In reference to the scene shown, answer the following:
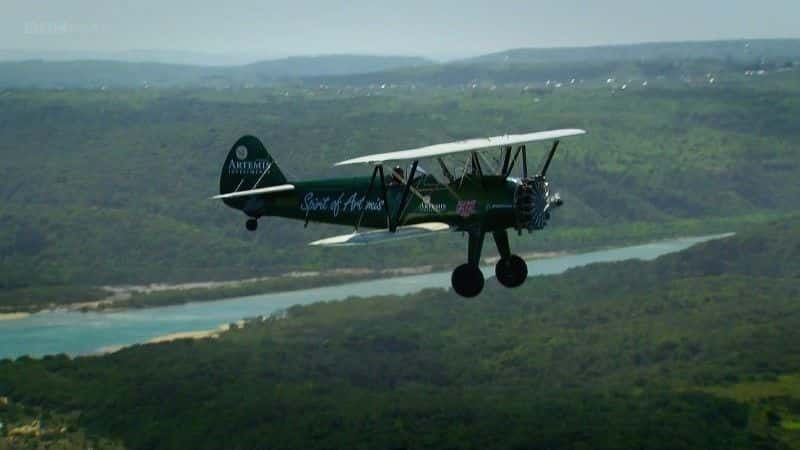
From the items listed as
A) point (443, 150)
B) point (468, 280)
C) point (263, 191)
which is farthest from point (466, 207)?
point (263, 191)

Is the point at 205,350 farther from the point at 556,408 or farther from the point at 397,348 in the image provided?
the point at 556,408

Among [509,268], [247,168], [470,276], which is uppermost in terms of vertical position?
[247,168]

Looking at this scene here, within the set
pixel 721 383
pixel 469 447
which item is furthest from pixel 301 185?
pixel 721 383

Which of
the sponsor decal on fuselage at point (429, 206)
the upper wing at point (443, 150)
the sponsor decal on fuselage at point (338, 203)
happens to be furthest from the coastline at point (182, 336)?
the upper wing at point (443, 150)

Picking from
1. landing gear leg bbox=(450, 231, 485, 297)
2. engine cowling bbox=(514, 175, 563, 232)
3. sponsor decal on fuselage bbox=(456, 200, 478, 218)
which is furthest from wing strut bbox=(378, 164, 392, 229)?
engine cowling bbox=(514, 175, 563, 232)

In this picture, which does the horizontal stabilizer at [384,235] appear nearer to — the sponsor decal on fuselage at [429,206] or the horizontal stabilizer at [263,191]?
the sponsor decal on fuselage at [429,206]

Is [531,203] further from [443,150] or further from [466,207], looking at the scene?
[443,150]
